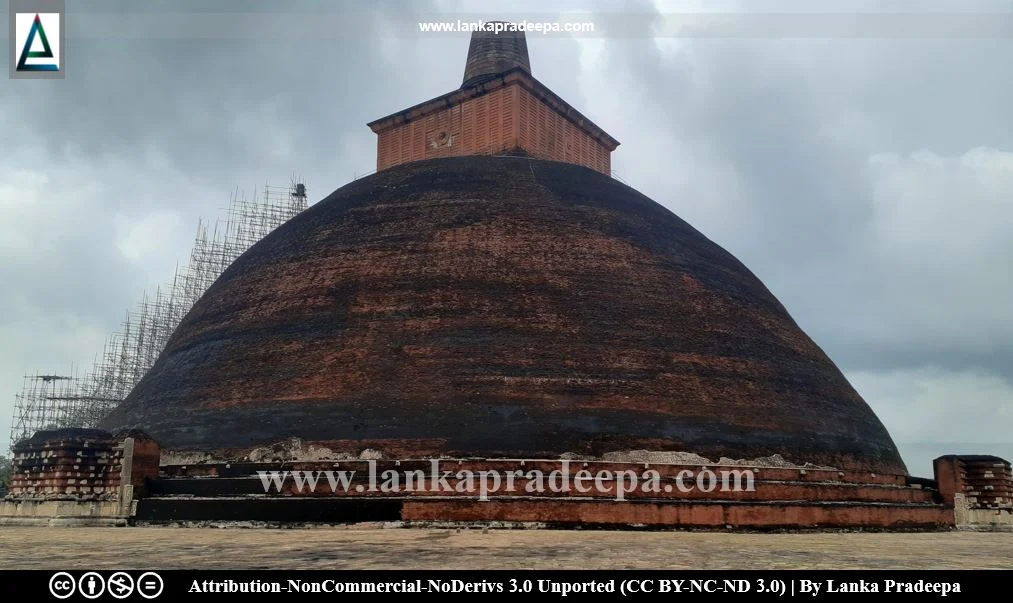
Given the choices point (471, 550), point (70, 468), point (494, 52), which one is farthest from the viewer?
point (494, 52)

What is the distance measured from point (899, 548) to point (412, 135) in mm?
13684

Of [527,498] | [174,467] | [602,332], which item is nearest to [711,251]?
[602,332]

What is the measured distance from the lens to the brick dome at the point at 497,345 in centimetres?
1132

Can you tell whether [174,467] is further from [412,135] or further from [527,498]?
[412,135]

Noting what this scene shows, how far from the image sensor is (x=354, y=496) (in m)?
10.5
